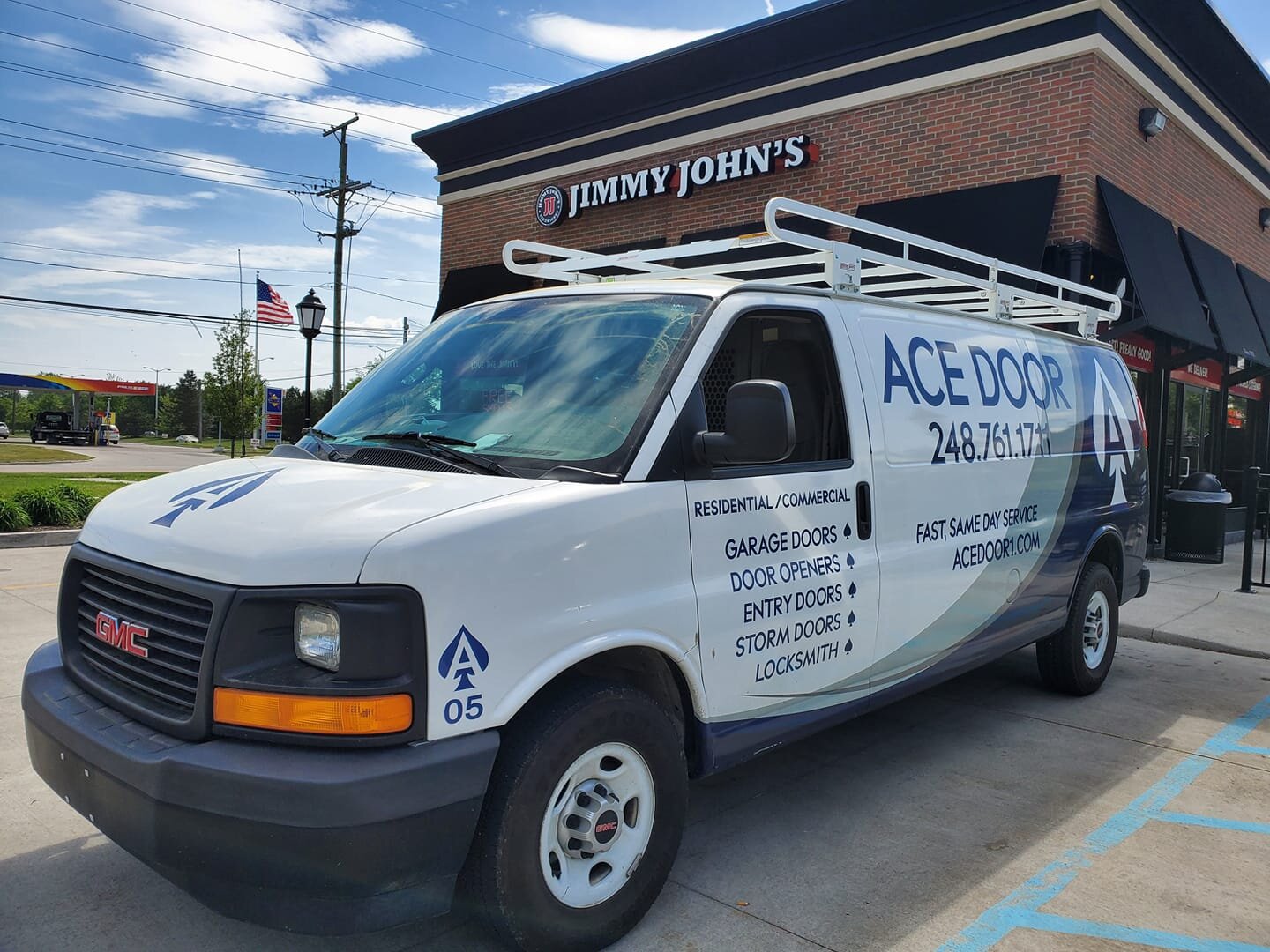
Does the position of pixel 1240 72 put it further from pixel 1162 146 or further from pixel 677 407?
pixel 677 407

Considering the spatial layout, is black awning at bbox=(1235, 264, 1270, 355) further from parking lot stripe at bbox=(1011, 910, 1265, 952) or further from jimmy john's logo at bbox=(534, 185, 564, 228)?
parking lot stripe at bbox=(1011, 910, 1265, 952)

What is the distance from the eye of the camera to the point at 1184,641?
8.05m

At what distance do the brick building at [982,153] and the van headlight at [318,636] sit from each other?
32.2 feet

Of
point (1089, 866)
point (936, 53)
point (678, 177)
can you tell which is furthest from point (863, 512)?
point (678, 177)

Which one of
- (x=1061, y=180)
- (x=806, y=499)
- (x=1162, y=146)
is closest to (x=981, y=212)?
(x=1061, y=180)

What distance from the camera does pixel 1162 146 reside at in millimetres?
12531

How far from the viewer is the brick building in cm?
1089

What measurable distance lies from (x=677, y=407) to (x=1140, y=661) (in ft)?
19.2

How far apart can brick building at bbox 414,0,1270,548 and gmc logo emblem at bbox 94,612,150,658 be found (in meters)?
9.94

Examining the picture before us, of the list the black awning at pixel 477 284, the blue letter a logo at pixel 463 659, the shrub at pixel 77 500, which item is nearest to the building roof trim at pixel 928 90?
the black awning at pixel 477 284

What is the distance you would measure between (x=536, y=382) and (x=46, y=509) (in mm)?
11527

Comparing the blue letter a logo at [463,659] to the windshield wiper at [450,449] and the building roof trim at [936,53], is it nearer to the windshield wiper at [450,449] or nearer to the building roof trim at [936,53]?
the windshield wiper at [450,449]

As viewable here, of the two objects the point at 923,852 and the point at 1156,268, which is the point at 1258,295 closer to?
the point at 1156,268

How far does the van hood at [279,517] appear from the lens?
2559 mm
